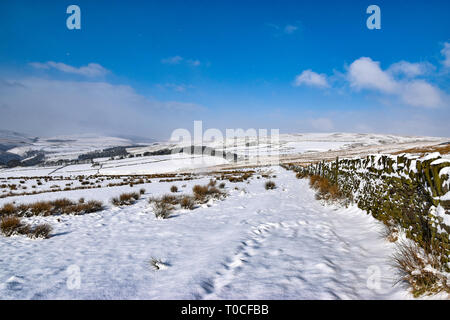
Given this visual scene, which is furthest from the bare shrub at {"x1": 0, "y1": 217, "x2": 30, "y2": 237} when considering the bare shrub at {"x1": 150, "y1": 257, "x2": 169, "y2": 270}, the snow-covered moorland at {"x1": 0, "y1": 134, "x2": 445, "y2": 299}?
the bare shrub at {"x1": 150, "y1": 257, "x2": 169, "y2": 270}

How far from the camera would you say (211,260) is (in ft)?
13.8

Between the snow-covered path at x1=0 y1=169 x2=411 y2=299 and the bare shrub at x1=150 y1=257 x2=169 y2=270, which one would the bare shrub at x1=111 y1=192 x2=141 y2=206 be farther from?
the bare shrub at x1=150 y1=257 x2=169 y2=270

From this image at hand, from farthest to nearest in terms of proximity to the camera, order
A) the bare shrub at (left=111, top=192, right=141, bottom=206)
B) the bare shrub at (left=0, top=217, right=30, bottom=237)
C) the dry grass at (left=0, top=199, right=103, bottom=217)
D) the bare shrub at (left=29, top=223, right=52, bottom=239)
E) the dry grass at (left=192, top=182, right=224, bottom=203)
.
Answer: the dry grass at (left=192, top=182, right=224, bottom=203)
the bare shrub at (left=111, top=192, right=141, bottom=206)
the dry grass at (left=0, top=199, right=103, bottom=217)
the bare shrub at (left=0, top=217, right=30, bottom=237)
the bare shrub at (left=29, top=223, right=52, bottom=239)

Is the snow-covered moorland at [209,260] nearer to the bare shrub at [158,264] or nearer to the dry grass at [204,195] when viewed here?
the bare shrub at [158,264]

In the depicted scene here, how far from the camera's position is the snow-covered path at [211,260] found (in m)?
3.16

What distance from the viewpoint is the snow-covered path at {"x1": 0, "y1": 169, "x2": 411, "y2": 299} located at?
3162 millimetres

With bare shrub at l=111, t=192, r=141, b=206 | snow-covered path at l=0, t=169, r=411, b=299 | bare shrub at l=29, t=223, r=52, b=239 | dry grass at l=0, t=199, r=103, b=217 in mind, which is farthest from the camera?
bare shrub at l=111, t=192, r=141, b=206

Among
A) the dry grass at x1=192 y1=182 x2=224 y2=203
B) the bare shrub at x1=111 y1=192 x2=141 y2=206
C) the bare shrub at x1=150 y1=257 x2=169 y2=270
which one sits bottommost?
the bare shrub at x1=111 y1=192 x2=141 y2=206

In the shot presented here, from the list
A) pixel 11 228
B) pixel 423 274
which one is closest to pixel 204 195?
pixel 11 228

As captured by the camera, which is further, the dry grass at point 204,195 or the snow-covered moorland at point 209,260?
the dry grass at point 204,195

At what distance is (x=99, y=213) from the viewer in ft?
30.0

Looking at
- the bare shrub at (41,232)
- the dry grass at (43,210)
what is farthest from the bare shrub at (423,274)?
the dry grass at (43,210)
